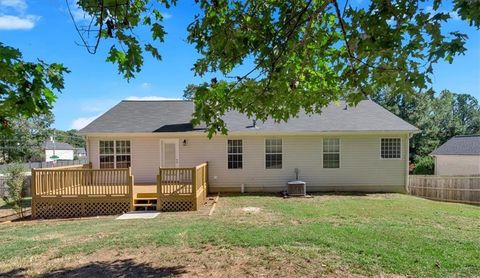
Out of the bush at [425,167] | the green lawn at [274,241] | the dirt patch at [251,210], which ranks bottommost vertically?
the bush at [425,167]

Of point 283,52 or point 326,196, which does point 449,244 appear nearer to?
point 283,52

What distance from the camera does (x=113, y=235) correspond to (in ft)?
24.5

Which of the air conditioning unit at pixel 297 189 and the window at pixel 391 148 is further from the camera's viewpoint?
the window at pixel 391 148

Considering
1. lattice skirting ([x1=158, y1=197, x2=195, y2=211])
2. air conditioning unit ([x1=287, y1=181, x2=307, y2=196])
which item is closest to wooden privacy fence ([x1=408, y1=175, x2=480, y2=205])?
air conditioning unit ([x1=287, y1=181, x2=307, y2=196])

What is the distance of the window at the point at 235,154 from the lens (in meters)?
14.8

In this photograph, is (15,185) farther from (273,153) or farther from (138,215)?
(273,153)

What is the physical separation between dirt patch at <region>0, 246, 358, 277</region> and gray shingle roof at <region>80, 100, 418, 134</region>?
8.92 metres

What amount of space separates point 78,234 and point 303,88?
6.17m

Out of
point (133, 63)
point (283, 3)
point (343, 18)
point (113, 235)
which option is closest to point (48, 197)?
point (113, 235)

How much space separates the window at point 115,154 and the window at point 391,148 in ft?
37.3

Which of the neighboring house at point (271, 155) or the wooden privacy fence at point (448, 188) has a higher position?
the neighboring house at point (271, 155)

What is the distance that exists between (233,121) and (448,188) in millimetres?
11002

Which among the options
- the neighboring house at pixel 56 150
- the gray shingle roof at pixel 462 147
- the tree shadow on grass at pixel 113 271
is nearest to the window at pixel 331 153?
the tree shadow on grass at pixel 113 271

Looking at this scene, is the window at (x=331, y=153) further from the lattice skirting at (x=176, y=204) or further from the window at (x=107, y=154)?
the window at (x=107, y=154)
